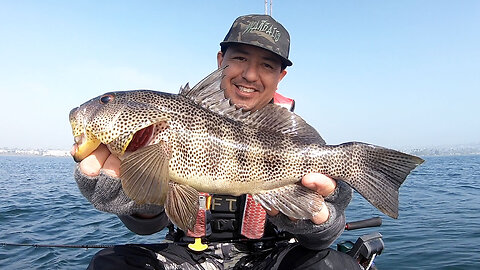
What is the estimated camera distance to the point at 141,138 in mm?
2809

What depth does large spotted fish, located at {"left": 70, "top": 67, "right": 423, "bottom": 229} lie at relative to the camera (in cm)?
271

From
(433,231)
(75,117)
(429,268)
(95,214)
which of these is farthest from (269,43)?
(95,214)

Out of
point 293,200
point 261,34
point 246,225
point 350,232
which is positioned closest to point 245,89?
point 261,34

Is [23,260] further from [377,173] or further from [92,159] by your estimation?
[377,173]

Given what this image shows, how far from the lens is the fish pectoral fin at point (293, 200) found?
3.02 meters

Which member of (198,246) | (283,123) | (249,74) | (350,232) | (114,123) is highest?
(249,74)

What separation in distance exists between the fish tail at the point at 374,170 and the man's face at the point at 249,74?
5.17ft

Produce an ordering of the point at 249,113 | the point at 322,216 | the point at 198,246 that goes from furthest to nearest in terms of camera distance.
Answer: the point at 198,246 < the point at 322,216 < the point at 249,113

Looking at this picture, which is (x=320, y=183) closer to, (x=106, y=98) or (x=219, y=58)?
(x=106, y=98)

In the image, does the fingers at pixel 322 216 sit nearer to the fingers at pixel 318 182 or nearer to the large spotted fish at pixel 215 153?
the large spotted fish at pixel 215 153

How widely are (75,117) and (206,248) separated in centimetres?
229

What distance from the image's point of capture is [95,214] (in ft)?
44.4

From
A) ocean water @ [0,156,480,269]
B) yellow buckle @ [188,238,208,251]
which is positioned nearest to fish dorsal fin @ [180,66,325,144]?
yellow buckle @ [188,238,208,251]

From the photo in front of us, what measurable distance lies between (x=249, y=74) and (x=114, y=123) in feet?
6.61
